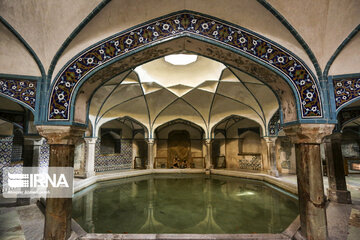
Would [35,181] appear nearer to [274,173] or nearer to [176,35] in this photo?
[176,35]

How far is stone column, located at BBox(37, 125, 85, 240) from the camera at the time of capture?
3.16 metres

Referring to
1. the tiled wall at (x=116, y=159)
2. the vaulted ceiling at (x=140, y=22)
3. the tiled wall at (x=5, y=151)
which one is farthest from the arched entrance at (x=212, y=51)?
the tiled wall at (x=116, y=159)

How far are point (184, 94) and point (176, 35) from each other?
22.1ft

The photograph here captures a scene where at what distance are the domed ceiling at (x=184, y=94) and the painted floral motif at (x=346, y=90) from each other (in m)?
4.24

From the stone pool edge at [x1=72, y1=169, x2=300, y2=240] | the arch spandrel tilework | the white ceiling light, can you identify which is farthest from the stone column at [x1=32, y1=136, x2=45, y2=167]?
the white ceiling light

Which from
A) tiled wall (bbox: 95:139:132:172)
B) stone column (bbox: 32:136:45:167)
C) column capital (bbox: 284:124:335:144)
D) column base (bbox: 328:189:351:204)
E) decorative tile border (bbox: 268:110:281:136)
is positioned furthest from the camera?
tiled wall (bbox: 95:139:132:172)

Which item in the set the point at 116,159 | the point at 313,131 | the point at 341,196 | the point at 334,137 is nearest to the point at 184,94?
the point at 334,137

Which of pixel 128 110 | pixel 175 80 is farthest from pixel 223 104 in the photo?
pixel 128 110

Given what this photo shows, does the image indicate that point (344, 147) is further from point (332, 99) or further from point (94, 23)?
point (94, 23)

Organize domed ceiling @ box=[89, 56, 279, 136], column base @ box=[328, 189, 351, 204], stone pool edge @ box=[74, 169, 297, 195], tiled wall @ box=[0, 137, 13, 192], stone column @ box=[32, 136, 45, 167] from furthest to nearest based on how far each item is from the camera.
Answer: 1. domed ceiling @ box=[89, 56, 279, 136]
2. tiled wall @ box=[0, 137, 13, 192]
3. stone pool edge @ box=[74, 169, 297, 195]
4. stone column @ box=[32, 136, 45, 167]
5. column base @ box=[328, 189, 351, 204]

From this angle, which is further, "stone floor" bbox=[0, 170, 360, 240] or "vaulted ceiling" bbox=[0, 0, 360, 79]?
"stone floor" bbox=[0, 170, 360, 240]

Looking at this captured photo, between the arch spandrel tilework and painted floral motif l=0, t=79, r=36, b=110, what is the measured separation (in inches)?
13.5

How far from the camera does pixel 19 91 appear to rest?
338 cm

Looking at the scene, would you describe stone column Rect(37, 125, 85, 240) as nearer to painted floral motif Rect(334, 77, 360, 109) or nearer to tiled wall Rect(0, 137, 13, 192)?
painted floral motif Rect(334, 77, 360, 109)
